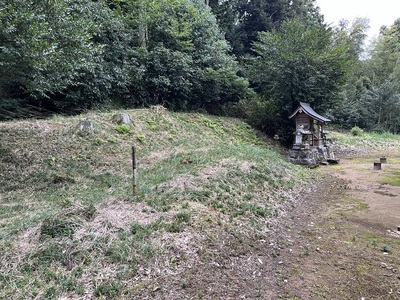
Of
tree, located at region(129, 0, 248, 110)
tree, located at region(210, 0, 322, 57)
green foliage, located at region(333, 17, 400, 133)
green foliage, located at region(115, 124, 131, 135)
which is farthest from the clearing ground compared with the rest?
green foliage, located at region(333, 17, 400, 133)

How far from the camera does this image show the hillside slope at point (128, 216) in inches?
96.1

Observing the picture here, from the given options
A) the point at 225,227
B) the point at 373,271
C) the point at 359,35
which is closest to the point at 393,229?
the point at 373,271

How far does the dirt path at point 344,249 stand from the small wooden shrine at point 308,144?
3.77 m

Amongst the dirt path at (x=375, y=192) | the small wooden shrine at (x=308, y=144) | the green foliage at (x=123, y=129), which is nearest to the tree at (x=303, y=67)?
the small wooden shrine at (x=308, y=144)

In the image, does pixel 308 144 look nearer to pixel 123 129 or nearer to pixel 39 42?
pixel 123 129

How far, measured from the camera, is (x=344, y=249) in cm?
349

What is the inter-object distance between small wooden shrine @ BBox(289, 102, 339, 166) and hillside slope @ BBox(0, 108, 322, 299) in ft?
9.46

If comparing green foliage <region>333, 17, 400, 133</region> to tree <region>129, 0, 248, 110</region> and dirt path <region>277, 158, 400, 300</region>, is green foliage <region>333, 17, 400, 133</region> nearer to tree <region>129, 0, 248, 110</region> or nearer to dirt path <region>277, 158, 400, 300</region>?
tree <region>129, 0, 248, 110</region>

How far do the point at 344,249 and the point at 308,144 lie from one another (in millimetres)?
8190

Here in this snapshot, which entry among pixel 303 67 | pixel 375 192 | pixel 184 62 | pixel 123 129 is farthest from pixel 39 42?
pixel 303 67

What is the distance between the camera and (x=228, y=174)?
5.32 m

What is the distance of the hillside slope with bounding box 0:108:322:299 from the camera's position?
2441 mm

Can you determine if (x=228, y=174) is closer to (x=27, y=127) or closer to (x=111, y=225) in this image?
(x=111, y=225)

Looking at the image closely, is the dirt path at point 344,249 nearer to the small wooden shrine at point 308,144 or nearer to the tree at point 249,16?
the small wooden shrine at point 308,144
